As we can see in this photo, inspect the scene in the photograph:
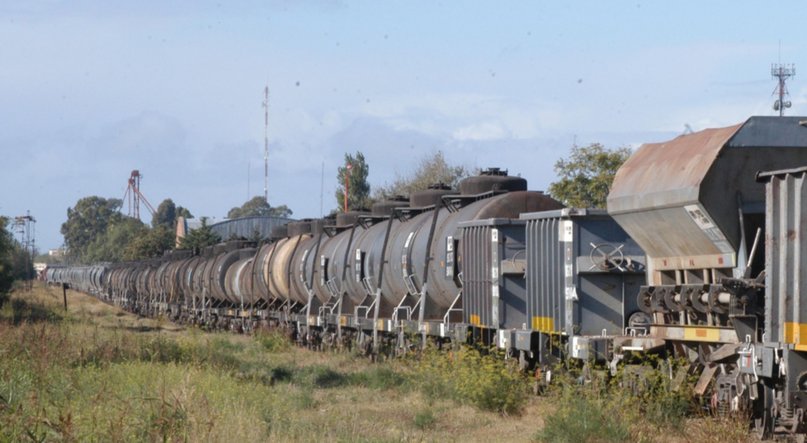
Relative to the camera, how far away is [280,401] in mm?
16859

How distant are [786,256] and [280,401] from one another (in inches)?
321

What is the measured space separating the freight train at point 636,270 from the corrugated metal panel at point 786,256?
14 mm

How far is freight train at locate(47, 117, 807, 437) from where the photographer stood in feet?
37.7

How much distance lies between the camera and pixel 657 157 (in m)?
14.3

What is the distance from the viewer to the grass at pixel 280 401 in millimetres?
11773

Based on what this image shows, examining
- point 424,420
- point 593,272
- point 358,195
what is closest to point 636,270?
point 593,272

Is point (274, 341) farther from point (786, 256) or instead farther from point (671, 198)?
point (786, 256)

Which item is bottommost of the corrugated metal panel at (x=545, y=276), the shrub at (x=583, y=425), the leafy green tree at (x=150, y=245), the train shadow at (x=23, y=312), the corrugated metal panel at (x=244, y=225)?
the shrub at (x=583, y=425)

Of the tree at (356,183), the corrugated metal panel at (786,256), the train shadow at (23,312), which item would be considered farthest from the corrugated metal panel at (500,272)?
the tree at (356,183)

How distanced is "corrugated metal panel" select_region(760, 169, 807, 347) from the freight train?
14 millimetres

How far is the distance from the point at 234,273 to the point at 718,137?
32.8 m

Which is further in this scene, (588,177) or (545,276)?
(588,177)

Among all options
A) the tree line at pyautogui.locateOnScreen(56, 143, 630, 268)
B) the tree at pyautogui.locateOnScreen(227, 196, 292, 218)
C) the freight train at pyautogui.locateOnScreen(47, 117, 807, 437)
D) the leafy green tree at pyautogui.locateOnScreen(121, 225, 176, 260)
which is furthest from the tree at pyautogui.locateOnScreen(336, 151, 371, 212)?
the tree at pyautogui.locateOnScreen(227, 196, 292, 218)

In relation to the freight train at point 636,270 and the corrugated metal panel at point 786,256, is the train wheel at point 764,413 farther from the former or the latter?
the corrugated metal panel at point 786,256
